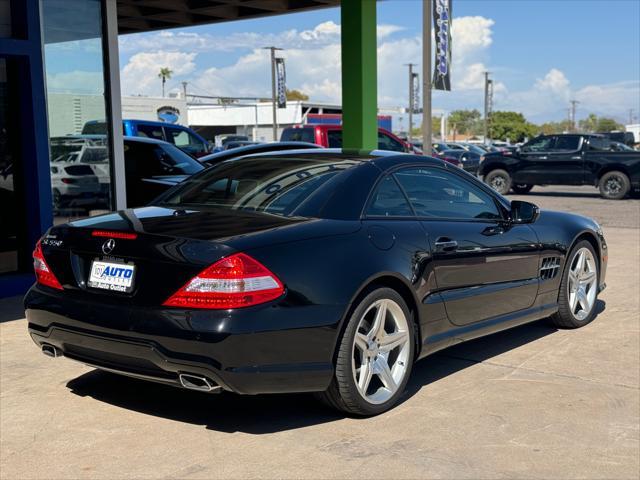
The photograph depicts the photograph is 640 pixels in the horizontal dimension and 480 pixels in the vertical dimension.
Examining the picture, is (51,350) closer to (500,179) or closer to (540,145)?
(540,145)

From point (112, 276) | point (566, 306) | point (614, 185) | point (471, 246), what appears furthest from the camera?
point (614, 185)

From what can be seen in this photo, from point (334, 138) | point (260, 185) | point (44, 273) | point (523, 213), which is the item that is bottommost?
point (44, 273)

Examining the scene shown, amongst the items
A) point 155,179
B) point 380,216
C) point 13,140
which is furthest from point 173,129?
point 380,216

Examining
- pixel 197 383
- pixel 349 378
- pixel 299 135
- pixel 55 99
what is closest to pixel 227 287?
pixel 197 383

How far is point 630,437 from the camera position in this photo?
4.24 meters

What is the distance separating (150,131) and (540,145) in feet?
36.5

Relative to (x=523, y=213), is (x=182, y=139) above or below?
above

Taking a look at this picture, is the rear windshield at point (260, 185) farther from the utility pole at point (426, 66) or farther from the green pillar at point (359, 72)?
the utility pole at point (426, 66)

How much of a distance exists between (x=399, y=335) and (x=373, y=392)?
35 cm

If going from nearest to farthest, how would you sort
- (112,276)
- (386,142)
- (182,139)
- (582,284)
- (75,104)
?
(112,276), (582,284), (75,104), (386,142), (182,139)

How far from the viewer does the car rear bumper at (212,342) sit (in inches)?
150

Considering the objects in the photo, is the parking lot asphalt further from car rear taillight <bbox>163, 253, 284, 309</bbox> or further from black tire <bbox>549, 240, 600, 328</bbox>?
car rear taillight <bbox>163, 253, 284, 309</bbox>

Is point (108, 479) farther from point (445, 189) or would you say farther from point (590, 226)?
point (590, 226)

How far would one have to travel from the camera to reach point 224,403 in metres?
4.69
